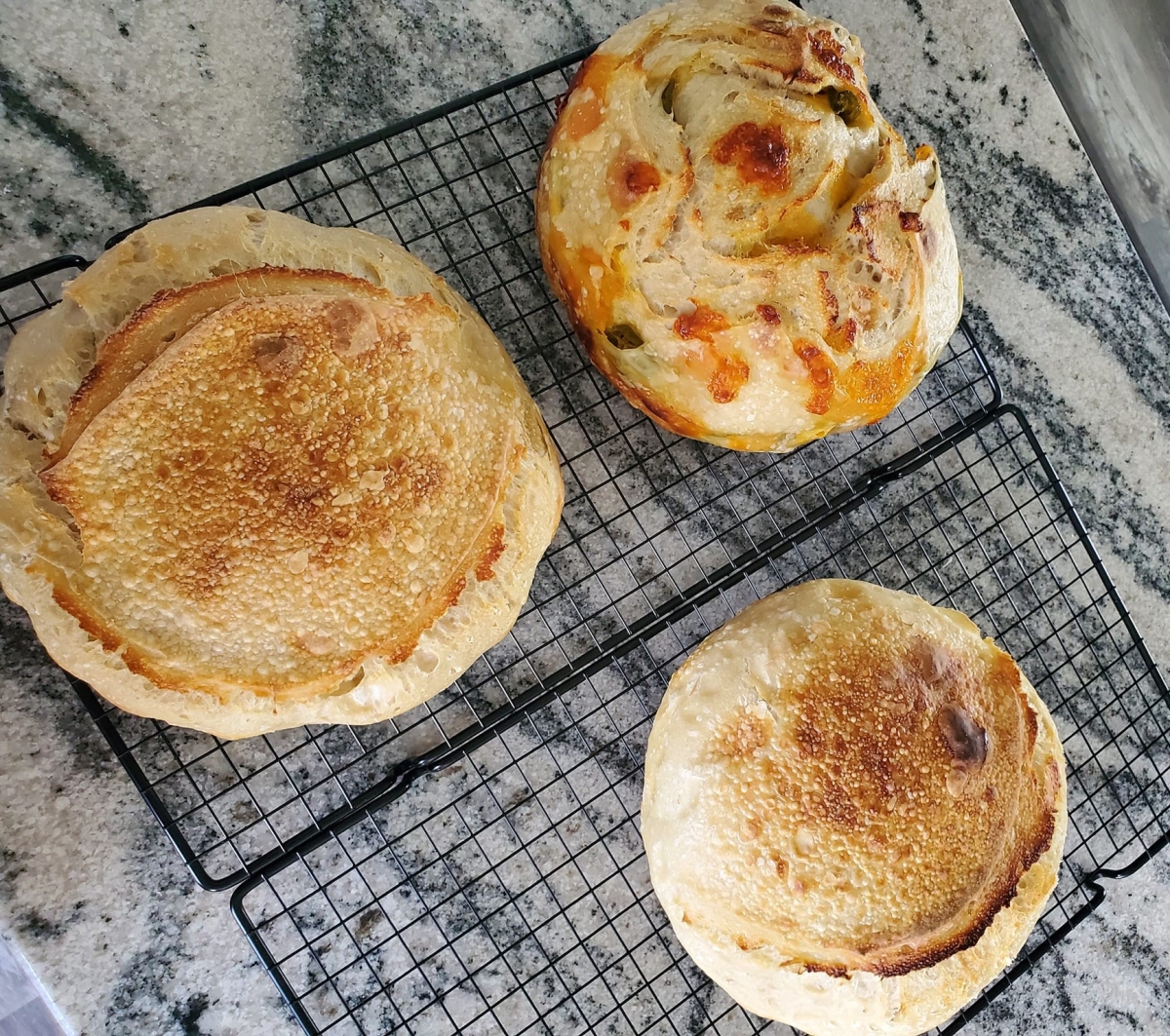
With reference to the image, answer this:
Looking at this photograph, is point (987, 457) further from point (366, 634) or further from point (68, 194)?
point (68, 194)

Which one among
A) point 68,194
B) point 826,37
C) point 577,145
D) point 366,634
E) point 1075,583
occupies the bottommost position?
point 1075,583

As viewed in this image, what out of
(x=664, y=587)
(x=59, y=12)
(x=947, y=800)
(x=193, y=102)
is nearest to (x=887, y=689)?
(x=947, y=800)

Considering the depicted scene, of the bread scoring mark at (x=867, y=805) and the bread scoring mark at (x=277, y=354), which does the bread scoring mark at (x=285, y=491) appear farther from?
the bread scoring mark at (x=867, y=805)

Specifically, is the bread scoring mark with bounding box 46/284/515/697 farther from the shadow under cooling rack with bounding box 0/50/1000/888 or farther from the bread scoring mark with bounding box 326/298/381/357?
the shadow under cooling rack with bounding box 0/50/1000/888

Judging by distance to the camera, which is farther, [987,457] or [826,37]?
[987,457]

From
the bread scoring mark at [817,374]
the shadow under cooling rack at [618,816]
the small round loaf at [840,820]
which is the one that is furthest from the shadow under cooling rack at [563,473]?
the bread scoring mark at [817,374]

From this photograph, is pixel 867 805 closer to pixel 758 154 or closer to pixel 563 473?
pixel 563 473
